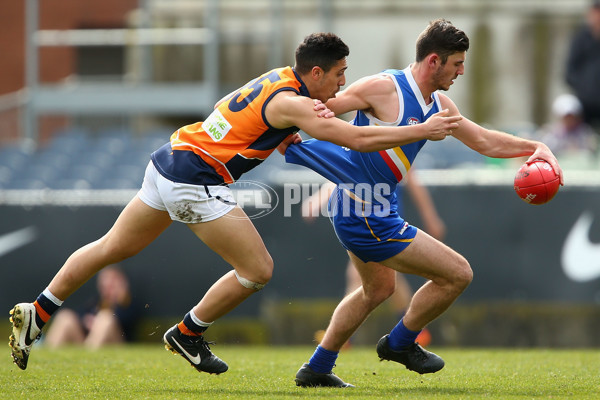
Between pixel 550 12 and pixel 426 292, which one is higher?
pixel 550 12

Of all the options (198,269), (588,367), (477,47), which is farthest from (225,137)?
(477,47)

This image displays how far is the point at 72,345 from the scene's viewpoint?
1138cm

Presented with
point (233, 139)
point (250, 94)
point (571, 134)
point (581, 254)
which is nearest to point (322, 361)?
point (233, 139)

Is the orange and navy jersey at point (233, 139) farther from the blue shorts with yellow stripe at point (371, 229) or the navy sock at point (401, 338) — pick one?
the navy sock at point (401, 338)

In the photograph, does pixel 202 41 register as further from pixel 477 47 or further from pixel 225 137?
pixel 225 137

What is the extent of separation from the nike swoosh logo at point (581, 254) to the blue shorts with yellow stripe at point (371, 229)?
17.3 ft

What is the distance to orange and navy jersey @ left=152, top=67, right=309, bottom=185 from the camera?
237 inches

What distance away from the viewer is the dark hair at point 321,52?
5969mm

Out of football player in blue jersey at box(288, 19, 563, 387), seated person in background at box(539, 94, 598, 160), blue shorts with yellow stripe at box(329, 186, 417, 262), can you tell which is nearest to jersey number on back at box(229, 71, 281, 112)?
football player in blue jersey at box(288, 19, 563, 387)

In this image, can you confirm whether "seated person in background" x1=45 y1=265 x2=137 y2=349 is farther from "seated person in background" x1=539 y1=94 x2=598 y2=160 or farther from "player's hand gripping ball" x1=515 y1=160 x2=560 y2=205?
"player's hand gripping ball" x1=515 y1=160 x2=560 y2=205

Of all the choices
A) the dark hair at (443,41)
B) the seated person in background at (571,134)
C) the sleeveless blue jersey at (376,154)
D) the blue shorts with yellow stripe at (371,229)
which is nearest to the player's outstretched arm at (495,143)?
the sleeveless blue jersey at (376,154)

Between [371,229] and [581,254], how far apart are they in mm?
5550

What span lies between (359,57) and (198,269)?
6.73 metres

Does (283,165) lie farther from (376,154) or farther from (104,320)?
(376,154)
